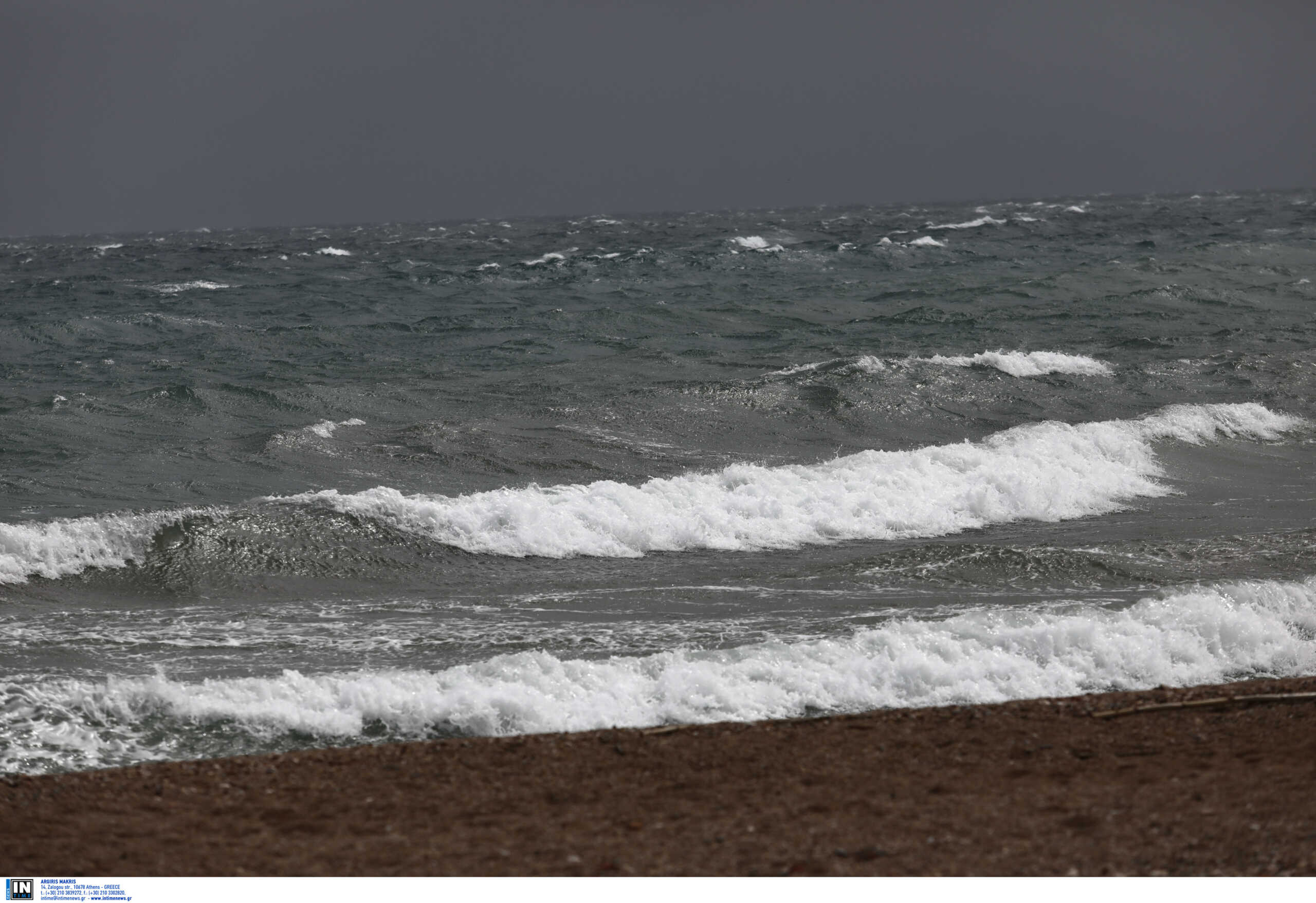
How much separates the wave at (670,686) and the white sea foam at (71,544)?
289 centimetres

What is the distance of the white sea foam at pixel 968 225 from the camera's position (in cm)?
5838

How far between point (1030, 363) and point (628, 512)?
1059 centimetres

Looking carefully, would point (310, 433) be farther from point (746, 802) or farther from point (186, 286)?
point (186, 286)

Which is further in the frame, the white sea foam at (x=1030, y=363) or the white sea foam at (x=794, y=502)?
the white sea foam at (x=1030, y=363)

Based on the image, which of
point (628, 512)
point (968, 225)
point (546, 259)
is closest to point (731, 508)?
point (628, 512)

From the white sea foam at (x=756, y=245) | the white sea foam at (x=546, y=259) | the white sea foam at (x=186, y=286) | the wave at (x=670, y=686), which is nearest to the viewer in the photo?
the wave at (x=670, y=686)

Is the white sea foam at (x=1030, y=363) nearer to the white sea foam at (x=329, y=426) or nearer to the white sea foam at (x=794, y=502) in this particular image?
the white sea foam at (x=794, y=502)

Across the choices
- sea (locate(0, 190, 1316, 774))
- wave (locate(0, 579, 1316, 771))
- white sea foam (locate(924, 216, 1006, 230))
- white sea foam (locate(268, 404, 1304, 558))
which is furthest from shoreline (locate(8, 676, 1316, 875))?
white sea foam (locate(924, 216, 1006, 230))

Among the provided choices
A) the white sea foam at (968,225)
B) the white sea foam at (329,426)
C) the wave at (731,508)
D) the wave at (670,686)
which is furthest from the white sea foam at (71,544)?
the white sea foam at (968,225)

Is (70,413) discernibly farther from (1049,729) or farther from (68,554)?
(1049,729)

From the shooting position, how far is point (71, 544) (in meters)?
10.3

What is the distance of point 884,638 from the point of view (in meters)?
7.88

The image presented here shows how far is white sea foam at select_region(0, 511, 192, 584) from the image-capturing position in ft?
32.6

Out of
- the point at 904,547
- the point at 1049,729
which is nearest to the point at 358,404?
the point at 904,547
